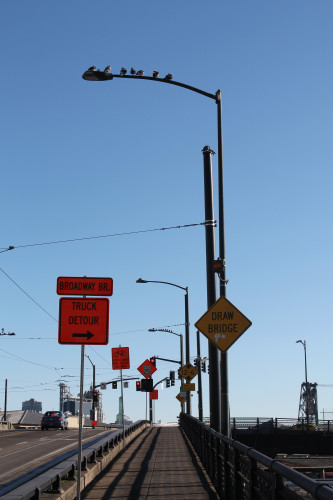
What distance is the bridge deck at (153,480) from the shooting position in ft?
39.0

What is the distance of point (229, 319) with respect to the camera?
13.5 metres

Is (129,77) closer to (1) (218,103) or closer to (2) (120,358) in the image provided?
(1) (218,103)

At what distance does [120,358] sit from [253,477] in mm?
15437

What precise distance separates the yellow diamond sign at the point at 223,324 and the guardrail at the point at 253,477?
1.89 metres

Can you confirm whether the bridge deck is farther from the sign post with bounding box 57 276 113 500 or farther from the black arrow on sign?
the black arrow on sign

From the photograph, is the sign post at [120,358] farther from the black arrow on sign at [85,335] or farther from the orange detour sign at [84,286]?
the black arrow on sign at [85,335]

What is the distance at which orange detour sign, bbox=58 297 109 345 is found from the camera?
429 inches

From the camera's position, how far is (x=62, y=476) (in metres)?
11.6

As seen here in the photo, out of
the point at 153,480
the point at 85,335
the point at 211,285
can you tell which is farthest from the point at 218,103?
the point at 153,480

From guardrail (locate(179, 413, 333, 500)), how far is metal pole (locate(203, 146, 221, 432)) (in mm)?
2475

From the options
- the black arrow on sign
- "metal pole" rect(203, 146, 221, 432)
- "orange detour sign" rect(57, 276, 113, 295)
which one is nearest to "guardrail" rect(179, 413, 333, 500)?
"metal pole" rect(203, 146, 221, 432)

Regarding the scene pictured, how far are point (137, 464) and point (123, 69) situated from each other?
9746mm

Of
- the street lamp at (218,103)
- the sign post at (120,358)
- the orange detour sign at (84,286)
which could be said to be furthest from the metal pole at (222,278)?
the sign post at (120,358)

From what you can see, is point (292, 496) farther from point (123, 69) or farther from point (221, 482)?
point (123, 69)
